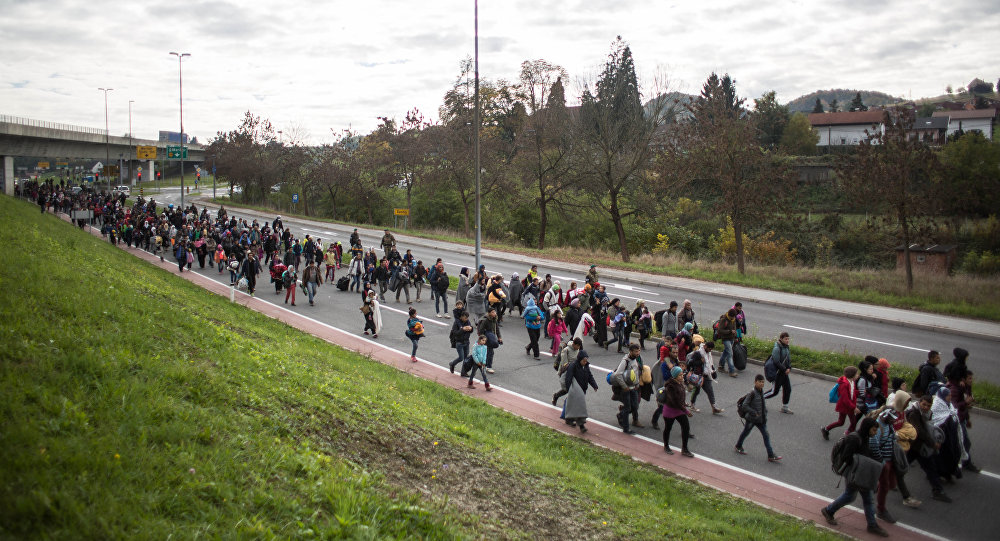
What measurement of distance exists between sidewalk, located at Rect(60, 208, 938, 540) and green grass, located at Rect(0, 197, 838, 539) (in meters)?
0.58

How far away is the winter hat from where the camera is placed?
8.67 m

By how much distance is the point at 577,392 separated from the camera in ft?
35.7

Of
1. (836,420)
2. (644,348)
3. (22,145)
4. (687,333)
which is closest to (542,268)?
(644,348)

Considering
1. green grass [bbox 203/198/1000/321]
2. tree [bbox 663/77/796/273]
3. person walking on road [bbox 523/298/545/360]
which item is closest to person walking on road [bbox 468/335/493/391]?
person walking on road [bbox 523/298/545/360]

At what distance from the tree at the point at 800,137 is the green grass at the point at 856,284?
4678 centimetres

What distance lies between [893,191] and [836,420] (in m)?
14.4

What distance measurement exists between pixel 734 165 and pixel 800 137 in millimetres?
53476

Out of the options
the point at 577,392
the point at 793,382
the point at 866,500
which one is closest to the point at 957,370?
the point at 866,500

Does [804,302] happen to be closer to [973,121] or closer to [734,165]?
[734,165]

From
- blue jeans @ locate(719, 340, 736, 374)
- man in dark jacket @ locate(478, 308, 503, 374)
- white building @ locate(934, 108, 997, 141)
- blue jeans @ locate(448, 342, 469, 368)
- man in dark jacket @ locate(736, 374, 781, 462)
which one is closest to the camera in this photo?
man in dark jacket @ locate(736, 374, 781, 462)

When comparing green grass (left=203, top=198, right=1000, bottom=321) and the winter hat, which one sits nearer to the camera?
the winter hat

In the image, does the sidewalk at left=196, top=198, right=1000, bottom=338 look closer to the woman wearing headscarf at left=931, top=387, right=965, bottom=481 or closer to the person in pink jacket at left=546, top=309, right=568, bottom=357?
the person in pink jacket at left=546, top=309, right=568, bottom=357

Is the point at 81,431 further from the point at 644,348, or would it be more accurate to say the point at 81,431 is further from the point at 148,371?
the point at 644,348

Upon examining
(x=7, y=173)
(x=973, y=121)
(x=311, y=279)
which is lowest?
(x=311, y=279)
